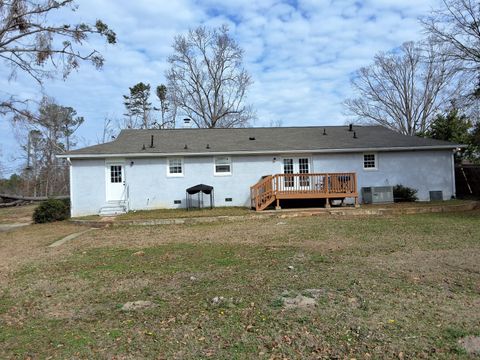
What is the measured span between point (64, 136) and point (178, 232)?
3259 centimetres

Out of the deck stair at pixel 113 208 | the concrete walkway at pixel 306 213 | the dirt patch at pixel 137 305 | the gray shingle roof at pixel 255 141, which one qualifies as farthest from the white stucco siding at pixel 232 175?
the dirt patch at pixel 137 305

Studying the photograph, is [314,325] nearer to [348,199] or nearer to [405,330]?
[405,330]

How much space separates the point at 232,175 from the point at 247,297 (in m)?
12.7

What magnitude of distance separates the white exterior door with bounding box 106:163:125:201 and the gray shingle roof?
73 cm

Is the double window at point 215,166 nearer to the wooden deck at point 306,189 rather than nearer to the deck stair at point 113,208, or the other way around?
the wooden deck at point 306,189

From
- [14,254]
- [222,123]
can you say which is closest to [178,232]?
[14,254]

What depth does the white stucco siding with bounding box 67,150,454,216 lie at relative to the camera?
16797mm

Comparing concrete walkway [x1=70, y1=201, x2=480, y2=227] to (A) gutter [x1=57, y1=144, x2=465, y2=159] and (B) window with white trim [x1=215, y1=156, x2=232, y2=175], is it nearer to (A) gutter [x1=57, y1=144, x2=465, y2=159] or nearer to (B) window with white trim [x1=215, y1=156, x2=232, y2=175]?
(A) gutter [x1=57, y1=144, x2=465, y2=159]

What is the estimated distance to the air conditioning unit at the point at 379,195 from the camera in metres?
17.2

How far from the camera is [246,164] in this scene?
58.2 ft

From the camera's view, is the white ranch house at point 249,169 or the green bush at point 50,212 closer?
the green bush at point 50,212

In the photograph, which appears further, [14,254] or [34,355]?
[14,254]

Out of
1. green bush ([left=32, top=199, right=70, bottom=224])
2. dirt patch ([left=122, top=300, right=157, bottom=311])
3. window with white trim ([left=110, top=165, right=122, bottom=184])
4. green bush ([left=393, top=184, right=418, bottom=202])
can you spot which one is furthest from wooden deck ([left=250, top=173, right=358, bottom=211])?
dirt patch ([left=122, top=300, right=157, bottom=311])

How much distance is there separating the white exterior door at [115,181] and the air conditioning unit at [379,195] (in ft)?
36.0
